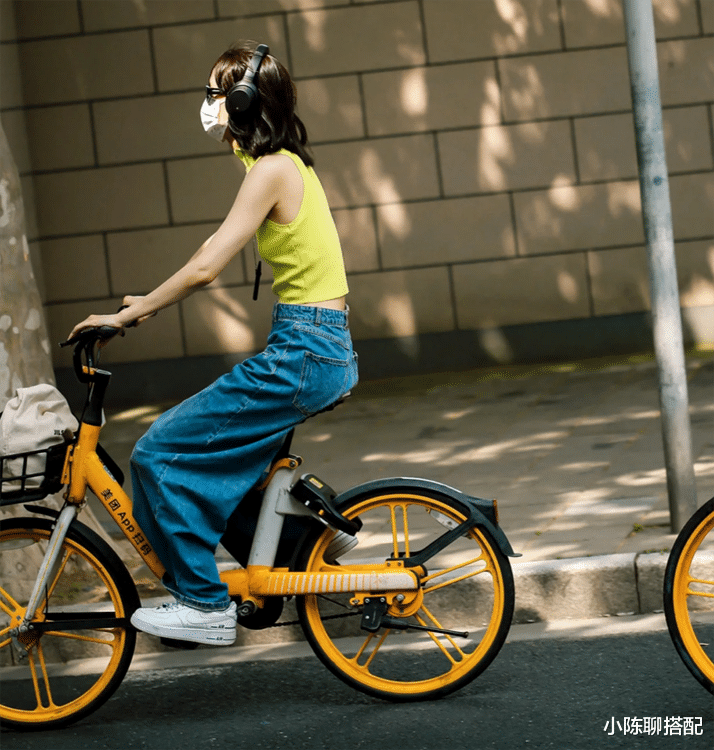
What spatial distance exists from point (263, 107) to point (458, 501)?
1.36 metres

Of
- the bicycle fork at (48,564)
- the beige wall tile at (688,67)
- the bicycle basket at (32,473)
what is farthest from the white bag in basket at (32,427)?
the beige wall tile at (688,67)

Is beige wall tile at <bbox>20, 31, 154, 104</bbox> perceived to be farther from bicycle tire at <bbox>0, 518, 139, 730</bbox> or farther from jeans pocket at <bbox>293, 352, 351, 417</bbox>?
jeans pocket at <bbox>293, 352, 351, 417</bbox>

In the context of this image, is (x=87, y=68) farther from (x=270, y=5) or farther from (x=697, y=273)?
(x=697, y=273)

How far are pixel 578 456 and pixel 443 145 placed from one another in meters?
3.82

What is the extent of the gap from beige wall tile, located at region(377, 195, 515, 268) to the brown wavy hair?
594 centimetres

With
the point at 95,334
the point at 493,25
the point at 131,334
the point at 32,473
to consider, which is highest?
the point at 493,25

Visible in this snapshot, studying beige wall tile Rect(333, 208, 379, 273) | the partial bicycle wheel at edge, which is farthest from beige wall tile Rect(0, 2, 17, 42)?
the partial bicycle wheel at edge

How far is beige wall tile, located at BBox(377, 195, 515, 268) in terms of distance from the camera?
9727 mm

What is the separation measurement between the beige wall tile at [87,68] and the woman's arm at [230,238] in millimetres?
6394

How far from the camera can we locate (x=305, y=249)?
383 centimetres

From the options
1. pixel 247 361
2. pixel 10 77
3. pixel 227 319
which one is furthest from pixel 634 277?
pixel 247 361

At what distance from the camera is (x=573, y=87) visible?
31.5ft

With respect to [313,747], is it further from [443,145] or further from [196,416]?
[443,145]

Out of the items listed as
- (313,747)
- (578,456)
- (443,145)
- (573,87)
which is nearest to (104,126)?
(443,145)
